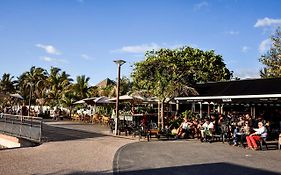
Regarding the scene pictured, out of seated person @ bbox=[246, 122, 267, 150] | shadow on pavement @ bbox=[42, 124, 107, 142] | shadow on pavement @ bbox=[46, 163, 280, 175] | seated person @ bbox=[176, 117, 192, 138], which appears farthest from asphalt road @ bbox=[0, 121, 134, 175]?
seated person @ bbox=[246, 122, 267, 150]

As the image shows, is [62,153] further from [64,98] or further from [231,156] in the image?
[64,98]

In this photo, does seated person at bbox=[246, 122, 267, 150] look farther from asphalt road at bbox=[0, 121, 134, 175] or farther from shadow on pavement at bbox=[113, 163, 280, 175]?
asphalt road at bbox=[0, 121, 134, 175]

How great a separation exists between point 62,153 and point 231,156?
639 centimetres

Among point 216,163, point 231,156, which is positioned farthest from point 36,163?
point 231,156

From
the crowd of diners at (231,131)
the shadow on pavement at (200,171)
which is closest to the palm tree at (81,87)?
the crowd of diners at (231,131)

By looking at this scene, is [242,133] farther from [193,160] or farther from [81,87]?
[81,87]

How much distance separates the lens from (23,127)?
722 inches

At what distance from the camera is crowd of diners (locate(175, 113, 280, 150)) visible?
14398 mm

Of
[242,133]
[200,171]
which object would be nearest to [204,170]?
[200,171]

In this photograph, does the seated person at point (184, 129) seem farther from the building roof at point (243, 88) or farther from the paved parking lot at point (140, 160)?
the building roof at point (243, 88)

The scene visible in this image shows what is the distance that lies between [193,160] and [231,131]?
21.5ft

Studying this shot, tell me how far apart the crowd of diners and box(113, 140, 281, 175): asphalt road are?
69 centimetres

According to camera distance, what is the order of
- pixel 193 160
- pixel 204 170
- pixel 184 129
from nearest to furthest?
pixel 204 170
pixel 193 160
pixel 184 129

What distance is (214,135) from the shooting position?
1708 cm
